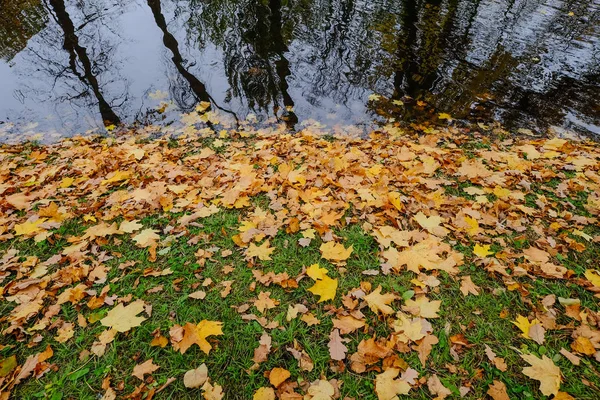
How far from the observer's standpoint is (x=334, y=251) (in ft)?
9.87

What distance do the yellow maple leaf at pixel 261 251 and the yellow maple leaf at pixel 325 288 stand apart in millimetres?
536

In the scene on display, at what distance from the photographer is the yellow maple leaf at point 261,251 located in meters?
3.01

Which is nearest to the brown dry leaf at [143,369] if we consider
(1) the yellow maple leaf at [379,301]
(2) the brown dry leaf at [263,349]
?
(2) the brown dry leaf at [263,349]

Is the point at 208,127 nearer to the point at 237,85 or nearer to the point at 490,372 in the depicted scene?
the point at 237,85

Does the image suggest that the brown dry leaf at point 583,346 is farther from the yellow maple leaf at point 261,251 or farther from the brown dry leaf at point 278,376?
the yellow maple leaf at point 261,251

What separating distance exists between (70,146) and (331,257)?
5.25 metres

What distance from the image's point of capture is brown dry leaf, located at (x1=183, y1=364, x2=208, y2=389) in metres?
2.17

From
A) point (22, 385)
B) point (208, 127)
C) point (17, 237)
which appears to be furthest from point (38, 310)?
point (208, 127)

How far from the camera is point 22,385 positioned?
2168mm

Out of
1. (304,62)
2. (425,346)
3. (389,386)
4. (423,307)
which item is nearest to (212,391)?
(389,386)

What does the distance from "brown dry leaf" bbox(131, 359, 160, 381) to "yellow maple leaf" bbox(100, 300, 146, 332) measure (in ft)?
1.05

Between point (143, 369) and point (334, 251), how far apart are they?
5.54 ft

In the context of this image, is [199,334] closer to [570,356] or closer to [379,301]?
[379,301]

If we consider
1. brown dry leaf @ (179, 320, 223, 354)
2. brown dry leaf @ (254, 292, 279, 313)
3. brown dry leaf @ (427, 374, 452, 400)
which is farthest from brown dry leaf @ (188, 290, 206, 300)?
brown dry leaf @ (427, 374, 452, 400)
